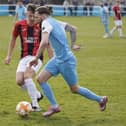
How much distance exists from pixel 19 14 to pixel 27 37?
18.2 m

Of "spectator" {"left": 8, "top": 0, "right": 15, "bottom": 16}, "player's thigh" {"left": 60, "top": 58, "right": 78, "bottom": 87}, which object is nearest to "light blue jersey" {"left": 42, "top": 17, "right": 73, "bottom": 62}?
"player's thigh" {"left": 60, "top": 58, "right": 78, "bottom": 87}

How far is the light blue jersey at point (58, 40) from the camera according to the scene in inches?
368

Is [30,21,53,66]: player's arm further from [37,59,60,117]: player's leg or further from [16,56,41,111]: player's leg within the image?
[16,56,41,111]: player's leg

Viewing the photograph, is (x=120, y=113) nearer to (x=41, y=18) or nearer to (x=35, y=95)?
(x=35, y=95)

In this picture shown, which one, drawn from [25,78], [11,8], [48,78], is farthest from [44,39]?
[11,8]

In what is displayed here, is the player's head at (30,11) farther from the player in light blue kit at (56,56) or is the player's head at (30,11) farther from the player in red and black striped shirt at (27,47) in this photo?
the player in light blue kit at (56,56)

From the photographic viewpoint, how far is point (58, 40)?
30.8ft

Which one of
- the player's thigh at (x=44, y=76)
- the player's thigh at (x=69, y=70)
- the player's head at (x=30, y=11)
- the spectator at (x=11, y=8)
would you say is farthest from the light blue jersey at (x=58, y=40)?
the spectator at (x=11, y=8)

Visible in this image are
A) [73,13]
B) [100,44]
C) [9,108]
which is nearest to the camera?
[9,108]

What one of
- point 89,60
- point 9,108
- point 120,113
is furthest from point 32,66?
point 89,60

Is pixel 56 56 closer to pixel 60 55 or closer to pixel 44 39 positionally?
pixel 60 55

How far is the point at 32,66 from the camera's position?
9.98 m

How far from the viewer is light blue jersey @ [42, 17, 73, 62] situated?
934 centimetres

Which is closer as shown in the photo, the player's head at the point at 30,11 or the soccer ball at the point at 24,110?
the soccer ball at the point at 24,110
